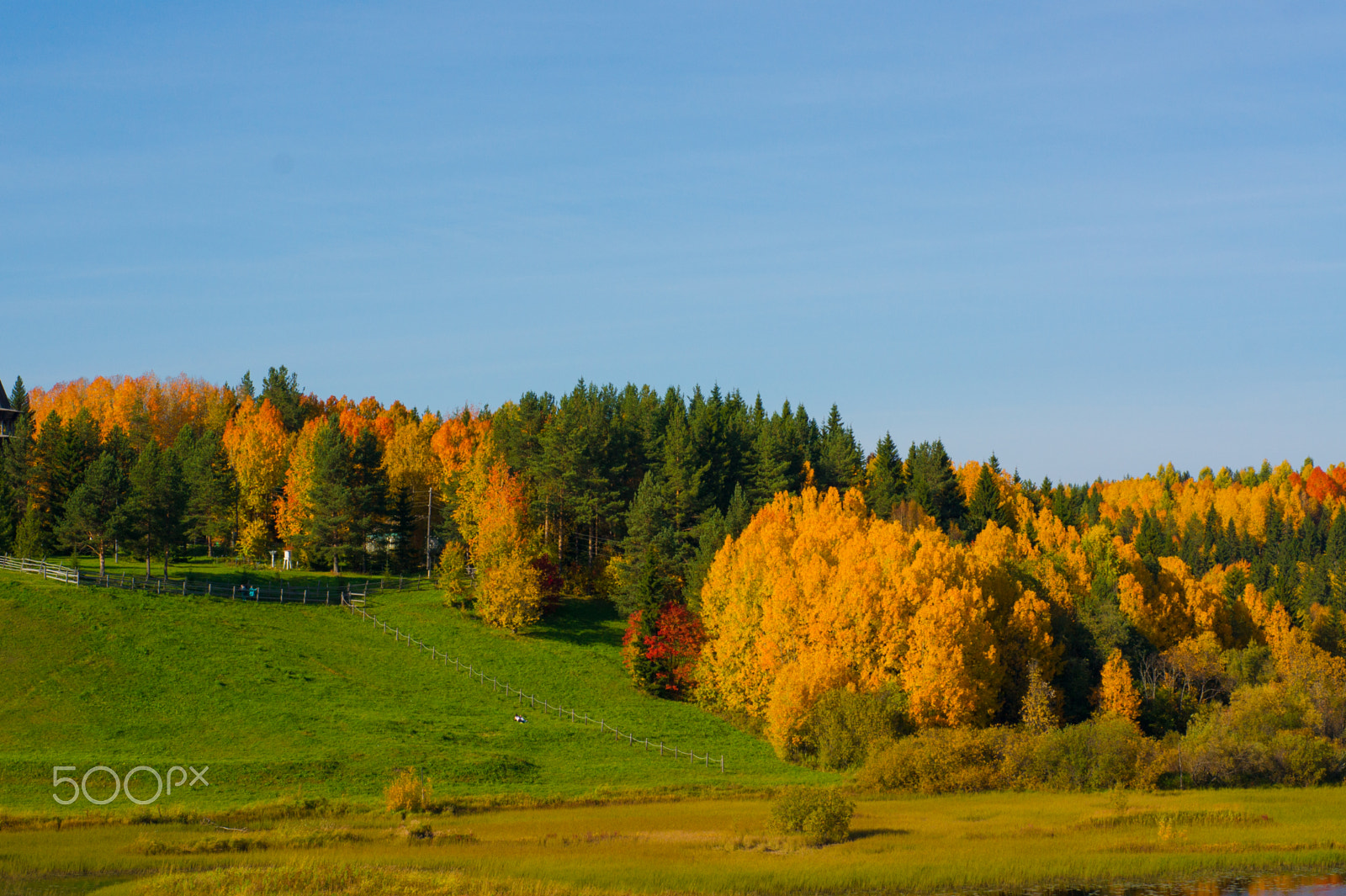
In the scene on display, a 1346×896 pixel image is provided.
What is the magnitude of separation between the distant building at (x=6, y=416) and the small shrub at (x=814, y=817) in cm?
9330

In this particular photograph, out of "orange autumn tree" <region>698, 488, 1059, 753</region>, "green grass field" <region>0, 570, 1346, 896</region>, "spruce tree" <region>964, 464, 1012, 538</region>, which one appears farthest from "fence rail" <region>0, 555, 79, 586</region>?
"spruce tree" <region>964, 464, 1012, 538</region>

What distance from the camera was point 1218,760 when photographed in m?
56.8

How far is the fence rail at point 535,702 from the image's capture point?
Result: 6406 centimetres

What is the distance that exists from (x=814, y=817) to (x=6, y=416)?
314ft

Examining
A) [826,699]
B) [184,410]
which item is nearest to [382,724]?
[826,699]

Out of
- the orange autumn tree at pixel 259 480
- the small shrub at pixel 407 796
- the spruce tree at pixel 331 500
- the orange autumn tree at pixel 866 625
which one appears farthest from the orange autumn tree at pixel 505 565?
the small shrub at pixel 407 796

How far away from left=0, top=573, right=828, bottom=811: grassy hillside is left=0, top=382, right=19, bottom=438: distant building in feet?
110

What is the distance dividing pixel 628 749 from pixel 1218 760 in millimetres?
30474

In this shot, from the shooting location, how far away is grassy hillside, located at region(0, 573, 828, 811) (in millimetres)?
51688

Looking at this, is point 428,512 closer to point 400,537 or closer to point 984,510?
point 400,537

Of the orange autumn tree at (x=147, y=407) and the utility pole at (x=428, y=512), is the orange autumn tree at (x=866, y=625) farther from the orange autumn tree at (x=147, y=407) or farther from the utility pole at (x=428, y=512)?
the orange autumn tree at (x=147, y=407)

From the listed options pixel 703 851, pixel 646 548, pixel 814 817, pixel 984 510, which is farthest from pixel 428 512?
pixel 703 851

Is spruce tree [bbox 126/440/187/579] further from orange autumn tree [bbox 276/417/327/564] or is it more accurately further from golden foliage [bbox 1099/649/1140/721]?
golden foliage [bbox 1099/649/1140/721]

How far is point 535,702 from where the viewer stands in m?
72.9
